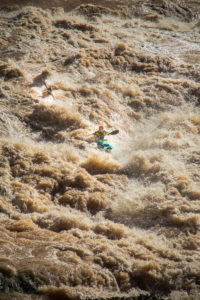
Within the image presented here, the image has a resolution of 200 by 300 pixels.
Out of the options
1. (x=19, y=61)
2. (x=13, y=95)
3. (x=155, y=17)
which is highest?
(x=155, y=17)

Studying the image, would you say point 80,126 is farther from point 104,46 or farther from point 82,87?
point 104,46

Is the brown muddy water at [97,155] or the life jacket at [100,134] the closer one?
the brown muddy water at [97,155]

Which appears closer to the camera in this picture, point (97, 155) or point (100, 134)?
point (97, 155)

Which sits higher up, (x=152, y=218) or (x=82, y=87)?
(x=82, y=87)

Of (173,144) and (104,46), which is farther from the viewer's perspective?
(104,46)

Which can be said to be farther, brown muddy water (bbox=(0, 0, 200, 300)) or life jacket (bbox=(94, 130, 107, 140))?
life jacket (bbox=(94, 130, 107, 140))

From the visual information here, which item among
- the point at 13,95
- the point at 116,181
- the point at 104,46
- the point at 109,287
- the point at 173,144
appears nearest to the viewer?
the point at 109,287

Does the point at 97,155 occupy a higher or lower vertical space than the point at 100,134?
lower

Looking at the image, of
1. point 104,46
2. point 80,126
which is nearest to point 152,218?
point 80,126
